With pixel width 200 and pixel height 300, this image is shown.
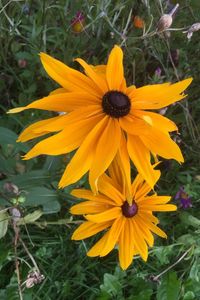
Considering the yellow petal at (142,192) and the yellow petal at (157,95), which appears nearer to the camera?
the yellow petal at (157,95)

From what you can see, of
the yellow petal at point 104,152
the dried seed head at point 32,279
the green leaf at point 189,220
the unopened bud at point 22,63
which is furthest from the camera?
the unopened bud at point 22,63

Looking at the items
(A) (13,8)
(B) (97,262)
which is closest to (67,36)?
(A) (13,8)

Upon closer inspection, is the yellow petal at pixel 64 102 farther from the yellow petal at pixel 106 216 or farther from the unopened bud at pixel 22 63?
the unopened bud at pixel 22 63

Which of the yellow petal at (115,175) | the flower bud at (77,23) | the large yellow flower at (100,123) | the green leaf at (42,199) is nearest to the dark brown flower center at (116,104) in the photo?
the large yellow flower at (100,123)

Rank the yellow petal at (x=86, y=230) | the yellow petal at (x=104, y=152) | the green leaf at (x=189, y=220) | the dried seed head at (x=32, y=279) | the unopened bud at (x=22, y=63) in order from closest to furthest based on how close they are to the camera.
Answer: the yellow petal at (x=104, y=152)
the dried seed head at (x=32, y=279)
the yellow petal at (x=86, y=230)
the green leaf at (x=189, y=220)
the unopened bud at (x=22, y=63)

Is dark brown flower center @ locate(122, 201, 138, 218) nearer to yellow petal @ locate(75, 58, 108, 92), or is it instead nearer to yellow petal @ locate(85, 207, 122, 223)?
yellow petal @ locate(85, 207, 122, 223)

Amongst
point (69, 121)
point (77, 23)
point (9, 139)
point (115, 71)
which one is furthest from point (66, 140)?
point (77, 23)
